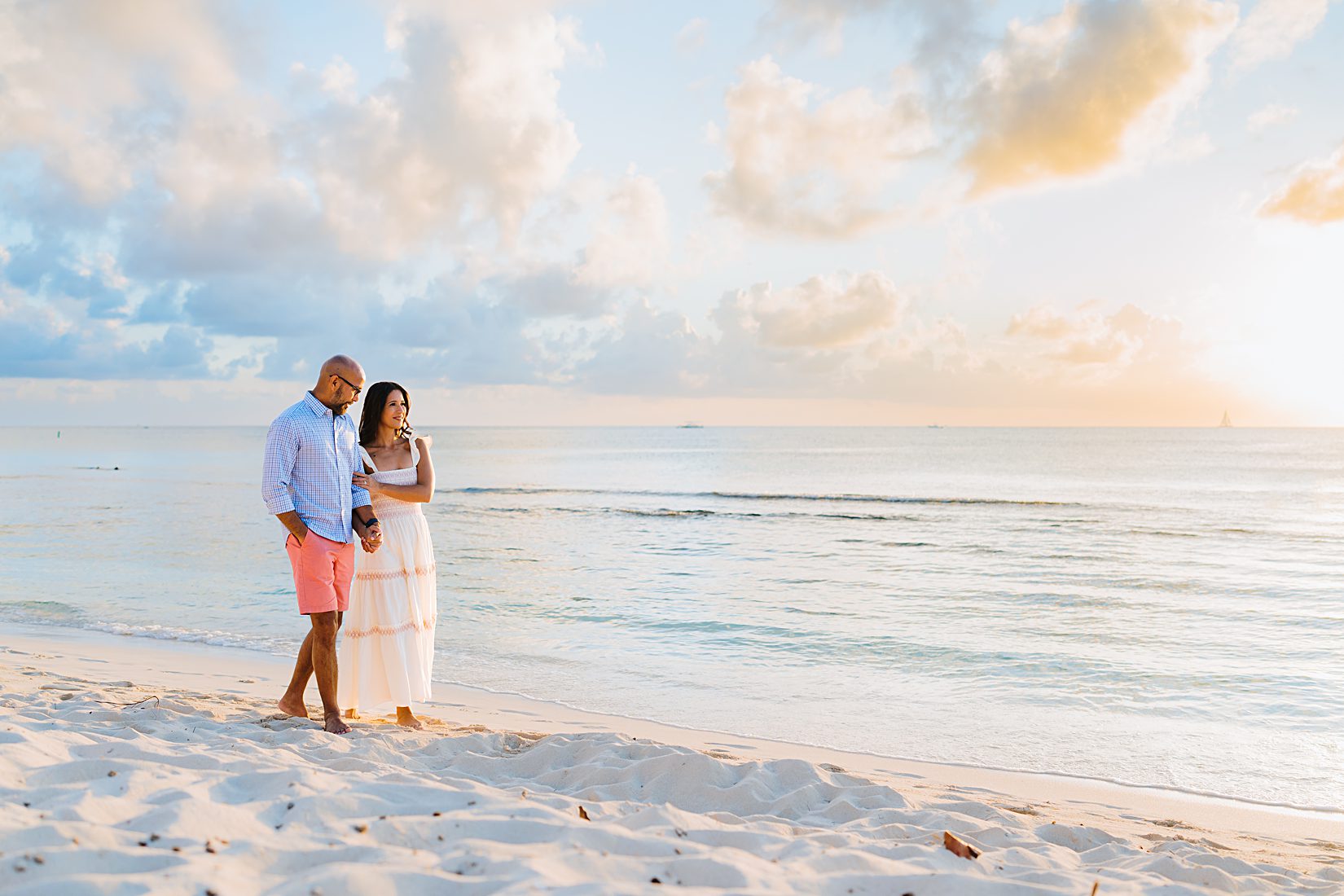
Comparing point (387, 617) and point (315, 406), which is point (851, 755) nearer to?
point (387, 617)

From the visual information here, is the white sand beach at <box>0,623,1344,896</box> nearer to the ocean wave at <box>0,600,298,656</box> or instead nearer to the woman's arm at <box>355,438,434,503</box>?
the woman's arm at <box>355,438,434,503</box>

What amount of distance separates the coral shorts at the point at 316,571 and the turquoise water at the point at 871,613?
9.98ft

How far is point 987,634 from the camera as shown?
1030cm

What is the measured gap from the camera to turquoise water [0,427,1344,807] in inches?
273

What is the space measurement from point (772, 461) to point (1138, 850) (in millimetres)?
66362

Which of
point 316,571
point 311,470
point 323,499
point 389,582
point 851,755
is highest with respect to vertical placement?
point 311,470

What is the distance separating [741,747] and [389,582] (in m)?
2.83

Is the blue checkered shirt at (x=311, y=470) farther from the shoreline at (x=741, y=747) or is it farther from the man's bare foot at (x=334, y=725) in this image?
the shoreline at (x=741, y=747)

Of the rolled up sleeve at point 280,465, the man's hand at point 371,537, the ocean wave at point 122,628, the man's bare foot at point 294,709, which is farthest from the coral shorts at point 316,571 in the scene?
the ocean wave at point 122,628

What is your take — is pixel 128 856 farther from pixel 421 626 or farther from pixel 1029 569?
pixel 1029 569

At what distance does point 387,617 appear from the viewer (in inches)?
218

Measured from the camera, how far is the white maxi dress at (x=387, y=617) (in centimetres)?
554

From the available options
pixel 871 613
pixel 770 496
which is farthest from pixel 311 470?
pixel 770 496

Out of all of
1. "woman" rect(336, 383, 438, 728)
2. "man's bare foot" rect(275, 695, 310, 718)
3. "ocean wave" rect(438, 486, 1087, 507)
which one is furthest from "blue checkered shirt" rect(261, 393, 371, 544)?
"ocean wave" rect(438, 486, 1087, 507)
